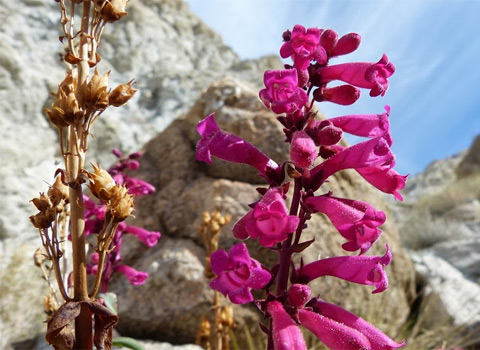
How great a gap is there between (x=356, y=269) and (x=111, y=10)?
0.94 m

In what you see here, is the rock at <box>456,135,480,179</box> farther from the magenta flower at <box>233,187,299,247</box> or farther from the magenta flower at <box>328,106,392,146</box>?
the magenta flower at <box>233,187,299,247</box>

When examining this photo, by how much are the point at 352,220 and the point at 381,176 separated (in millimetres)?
208

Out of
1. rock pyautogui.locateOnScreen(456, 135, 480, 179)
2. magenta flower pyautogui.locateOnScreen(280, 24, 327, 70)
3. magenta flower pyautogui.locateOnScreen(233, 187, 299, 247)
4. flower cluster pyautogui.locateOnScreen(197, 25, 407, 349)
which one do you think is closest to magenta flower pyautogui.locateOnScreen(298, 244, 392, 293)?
flower cluster pyautogui.locateOnScreen(197, 25, 407, 349)

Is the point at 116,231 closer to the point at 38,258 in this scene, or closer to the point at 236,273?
the point at 38,258

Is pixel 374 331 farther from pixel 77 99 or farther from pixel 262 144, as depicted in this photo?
pixel 262 144

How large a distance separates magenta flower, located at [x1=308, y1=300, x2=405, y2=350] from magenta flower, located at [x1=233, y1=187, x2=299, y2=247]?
0.99 ft

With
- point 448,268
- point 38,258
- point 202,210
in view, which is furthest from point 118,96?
point 448,268

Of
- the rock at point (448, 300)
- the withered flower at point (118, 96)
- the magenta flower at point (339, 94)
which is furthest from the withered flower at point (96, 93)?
the rock at point (448, 300)

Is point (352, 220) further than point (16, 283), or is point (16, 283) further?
point (16, 283)

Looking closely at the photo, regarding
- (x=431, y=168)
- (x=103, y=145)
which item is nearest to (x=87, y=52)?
(x=103, y=145)

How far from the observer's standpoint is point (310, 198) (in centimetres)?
118

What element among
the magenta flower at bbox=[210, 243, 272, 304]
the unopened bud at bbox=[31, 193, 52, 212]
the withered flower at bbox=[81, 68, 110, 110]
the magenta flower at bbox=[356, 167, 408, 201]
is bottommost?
the magenta flower at bbox=[210, 243, 272, 304]

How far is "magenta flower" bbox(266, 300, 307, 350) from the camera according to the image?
1003mm

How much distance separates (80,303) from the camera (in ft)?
3.31
